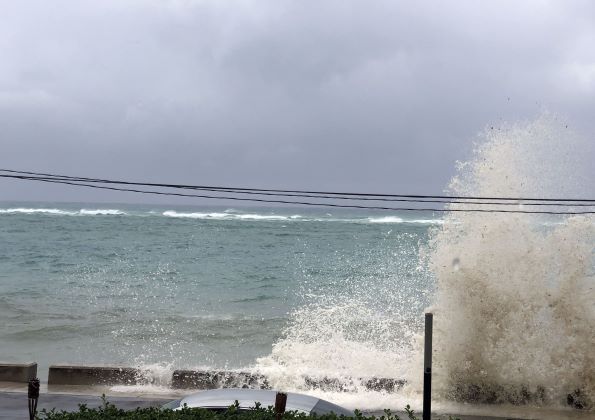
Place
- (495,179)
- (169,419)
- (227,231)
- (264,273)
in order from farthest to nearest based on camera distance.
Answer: (227,231) < (264,273) < (495,179) < (169,419)

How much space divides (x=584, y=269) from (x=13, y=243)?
2190 inches

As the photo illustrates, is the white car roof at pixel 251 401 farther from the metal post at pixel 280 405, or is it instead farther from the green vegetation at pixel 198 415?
the metal post at pixel 280 405

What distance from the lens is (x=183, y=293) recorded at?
108 ft

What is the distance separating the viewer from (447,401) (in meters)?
13.7

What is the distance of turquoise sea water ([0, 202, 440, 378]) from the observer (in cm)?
2045

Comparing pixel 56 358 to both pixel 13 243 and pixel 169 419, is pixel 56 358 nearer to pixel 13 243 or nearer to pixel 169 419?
pixel 169 419

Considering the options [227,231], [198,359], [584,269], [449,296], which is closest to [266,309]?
[198,359]

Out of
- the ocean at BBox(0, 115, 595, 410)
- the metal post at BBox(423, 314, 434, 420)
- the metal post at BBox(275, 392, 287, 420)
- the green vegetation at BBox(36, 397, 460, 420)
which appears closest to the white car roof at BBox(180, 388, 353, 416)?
the green vegetation at BBox(36, 397, 460, 420)

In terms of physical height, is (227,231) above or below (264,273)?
above

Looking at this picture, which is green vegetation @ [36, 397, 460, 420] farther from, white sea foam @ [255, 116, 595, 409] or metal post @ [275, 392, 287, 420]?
white sea foam @ [255, 116, 595, 409]

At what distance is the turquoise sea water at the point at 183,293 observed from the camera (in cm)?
2045

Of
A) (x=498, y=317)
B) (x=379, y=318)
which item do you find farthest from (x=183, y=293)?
(x=498, y=317)

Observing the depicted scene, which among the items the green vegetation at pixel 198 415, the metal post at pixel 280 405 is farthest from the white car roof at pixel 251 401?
the metal post at pixel 280 405

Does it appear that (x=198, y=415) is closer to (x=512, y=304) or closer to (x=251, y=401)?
(x=251, y=401)
